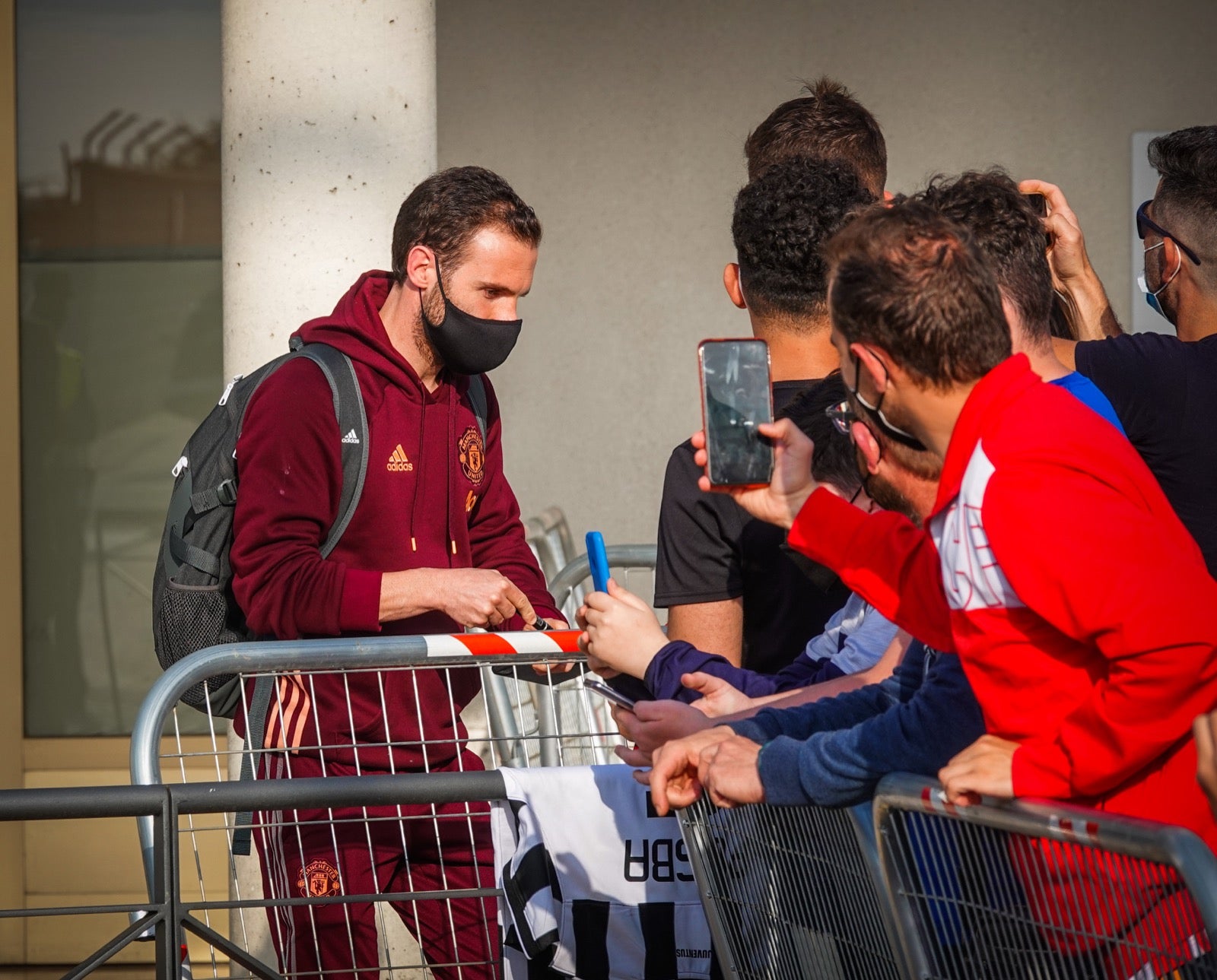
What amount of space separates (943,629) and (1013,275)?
1.86 feet

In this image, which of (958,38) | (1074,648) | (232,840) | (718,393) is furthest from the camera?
(958,38)

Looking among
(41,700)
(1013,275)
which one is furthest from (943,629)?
(41,700)

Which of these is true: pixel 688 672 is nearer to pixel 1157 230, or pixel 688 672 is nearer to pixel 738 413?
pixel 738 413

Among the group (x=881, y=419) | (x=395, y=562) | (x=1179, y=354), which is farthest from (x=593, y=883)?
(x=1179, y=354)

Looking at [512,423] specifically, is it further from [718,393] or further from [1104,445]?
[1104,445]

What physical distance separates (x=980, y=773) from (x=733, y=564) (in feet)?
3.49

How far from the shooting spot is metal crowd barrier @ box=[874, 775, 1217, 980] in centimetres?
147

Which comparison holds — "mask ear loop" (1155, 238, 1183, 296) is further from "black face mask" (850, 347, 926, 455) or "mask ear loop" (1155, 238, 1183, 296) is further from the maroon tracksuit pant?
the maroon tracksuit pant

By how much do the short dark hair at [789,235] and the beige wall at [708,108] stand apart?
334 centimetres

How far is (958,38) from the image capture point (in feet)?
19.9

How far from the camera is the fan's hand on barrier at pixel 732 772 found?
202 cm

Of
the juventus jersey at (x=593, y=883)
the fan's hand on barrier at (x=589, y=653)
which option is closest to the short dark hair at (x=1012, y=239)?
the fan's hand on barrier at (x=589, y=653)

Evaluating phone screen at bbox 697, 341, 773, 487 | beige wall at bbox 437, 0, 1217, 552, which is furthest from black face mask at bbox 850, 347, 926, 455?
beige wall at bbox 437, 0, 1217, 552

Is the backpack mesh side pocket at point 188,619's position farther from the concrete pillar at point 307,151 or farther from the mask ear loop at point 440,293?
the concrete pillar at point 307,151
